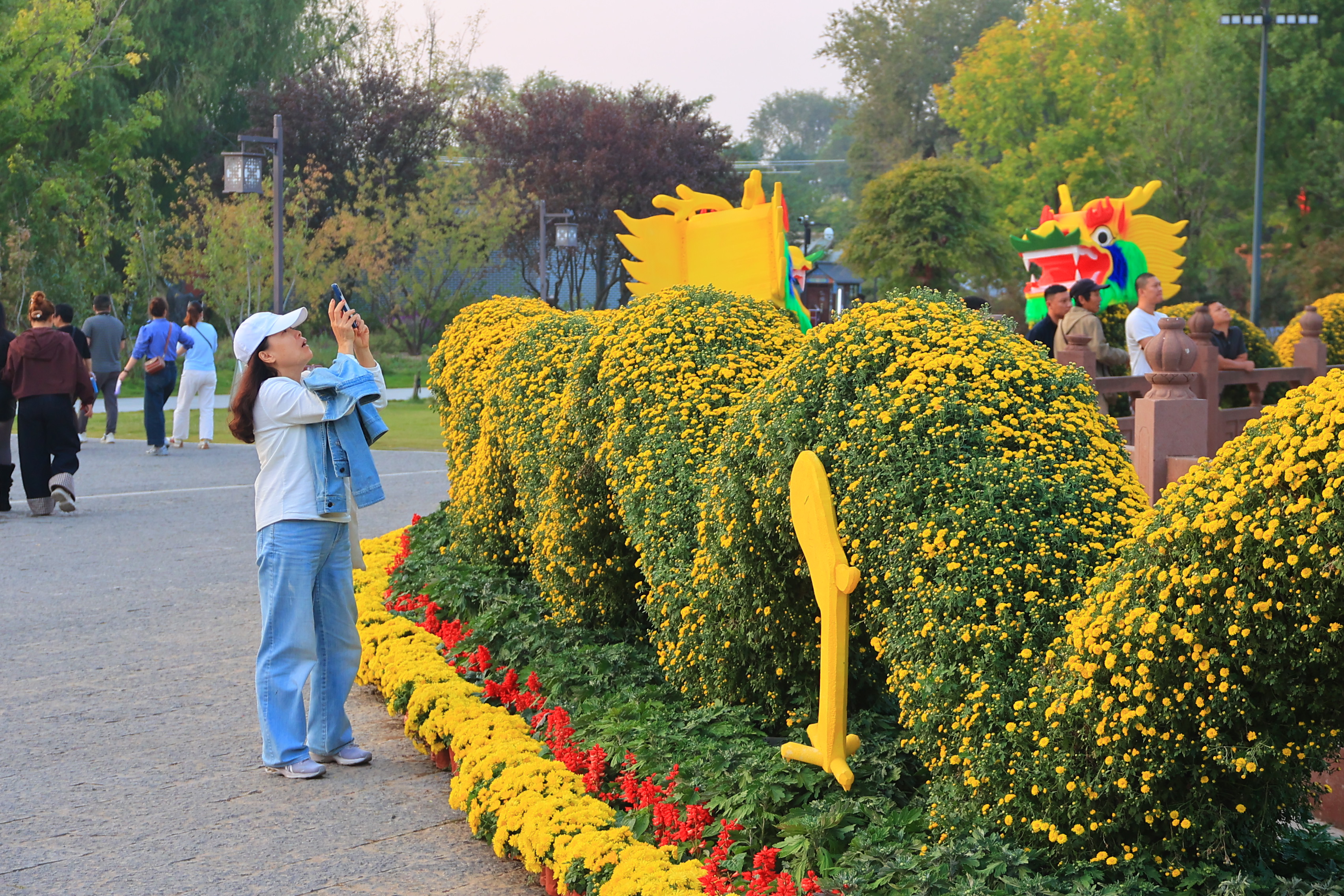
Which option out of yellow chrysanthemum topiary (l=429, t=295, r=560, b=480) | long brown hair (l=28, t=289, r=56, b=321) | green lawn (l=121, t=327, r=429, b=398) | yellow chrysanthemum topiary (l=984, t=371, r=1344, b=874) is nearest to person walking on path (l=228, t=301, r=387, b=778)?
yellow chrysanthemum topiary (l=429, t=295, r=560, b=480)

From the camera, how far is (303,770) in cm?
494

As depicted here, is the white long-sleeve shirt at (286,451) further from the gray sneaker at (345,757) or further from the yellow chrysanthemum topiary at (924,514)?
the yellow chrysanthemum topiary at (924,514)

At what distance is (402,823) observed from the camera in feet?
14.9

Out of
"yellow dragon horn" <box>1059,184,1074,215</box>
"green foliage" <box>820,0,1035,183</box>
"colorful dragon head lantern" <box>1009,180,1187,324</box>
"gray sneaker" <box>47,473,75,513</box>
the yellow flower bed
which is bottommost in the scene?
the yellow flower bed

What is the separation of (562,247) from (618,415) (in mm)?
26214

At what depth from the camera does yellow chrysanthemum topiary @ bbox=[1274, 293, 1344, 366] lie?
1533cm

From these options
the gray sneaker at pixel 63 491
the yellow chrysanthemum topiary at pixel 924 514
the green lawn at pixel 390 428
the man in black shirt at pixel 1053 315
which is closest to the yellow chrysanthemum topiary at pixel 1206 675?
the yellow chrysanthemum topiary at pixel 924 514

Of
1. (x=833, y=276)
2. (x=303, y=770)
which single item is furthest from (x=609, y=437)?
(x=833, y=276)

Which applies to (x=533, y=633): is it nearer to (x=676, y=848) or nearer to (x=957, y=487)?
(x=676, y=848)

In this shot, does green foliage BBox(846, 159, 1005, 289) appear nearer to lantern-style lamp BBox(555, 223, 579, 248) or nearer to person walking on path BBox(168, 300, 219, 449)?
lantern-style lamp BBox(555, 223, 579, 248)

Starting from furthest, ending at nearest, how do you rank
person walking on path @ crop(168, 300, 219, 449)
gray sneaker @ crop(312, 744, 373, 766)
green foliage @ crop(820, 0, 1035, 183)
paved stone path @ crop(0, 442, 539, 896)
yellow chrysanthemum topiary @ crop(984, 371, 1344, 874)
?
1. green foliage @ crop(820, 0, 1035, 183)
2. person walking on path @ crop(168, 300, 219, 449)
3. gray sneaker @ crop(312, 744, 373, 766)
4. paved stone path @ crop(0, 442, 539, 896)
5. yellow chrysanthemum topiary @ crop(984, 371, 1344, 874)

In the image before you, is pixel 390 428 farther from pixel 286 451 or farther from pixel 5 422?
pixel 286 451

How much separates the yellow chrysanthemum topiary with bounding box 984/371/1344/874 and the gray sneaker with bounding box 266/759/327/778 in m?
2.78

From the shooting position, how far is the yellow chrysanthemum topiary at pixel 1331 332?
1533 cm
